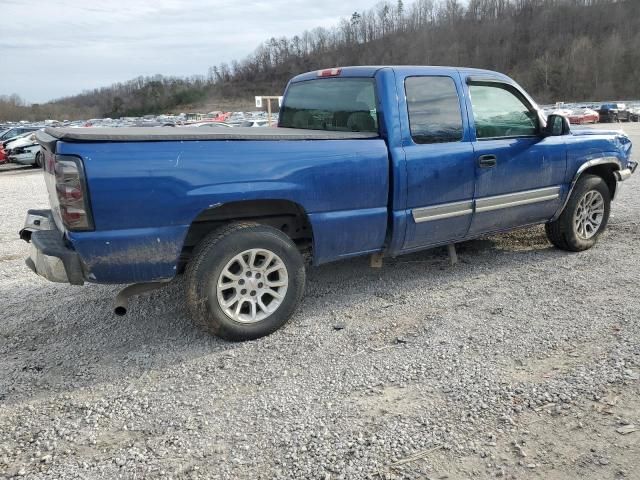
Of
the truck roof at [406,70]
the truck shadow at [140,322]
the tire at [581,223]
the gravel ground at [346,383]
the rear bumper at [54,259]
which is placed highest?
the truck roof at [406,70]

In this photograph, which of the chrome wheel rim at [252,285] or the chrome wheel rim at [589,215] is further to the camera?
the chrome wheel rim at [589,215]

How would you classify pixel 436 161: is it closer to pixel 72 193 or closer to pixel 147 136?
pixel 147 136

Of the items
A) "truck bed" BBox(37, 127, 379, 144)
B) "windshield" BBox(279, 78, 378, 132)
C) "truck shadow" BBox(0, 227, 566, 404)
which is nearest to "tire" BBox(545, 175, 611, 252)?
"truck shadow" BBox(0, 227, 566, 404)

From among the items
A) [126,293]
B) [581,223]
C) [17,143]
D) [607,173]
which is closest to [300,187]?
[126,293]

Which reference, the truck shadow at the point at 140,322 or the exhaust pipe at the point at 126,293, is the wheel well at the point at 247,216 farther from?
the truck shadow at the point at 140,322

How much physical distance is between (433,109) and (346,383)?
7.96 feet

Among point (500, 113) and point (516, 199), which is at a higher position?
point (500, 113)

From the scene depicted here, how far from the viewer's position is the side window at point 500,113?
4.72 m

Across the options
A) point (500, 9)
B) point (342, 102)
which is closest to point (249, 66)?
point (500, 9)

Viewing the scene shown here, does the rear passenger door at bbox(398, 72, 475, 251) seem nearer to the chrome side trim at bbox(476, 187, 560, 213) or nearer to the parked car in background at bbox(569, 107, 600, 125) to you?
the chrome side trim at bbox(476, 187, 560, 213)

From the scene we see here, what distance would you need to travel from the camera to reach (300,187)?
3.70 meters

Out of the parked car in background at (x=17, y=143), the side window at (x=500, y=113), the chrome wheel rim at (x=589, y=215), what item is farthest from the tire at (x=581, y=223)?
the parked car in background at (x=17, y=143)

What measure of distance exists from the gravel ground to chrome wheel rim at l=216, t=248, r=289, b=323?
9.4 inches

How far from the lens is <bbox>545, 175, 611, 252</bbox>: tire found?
551 cm
